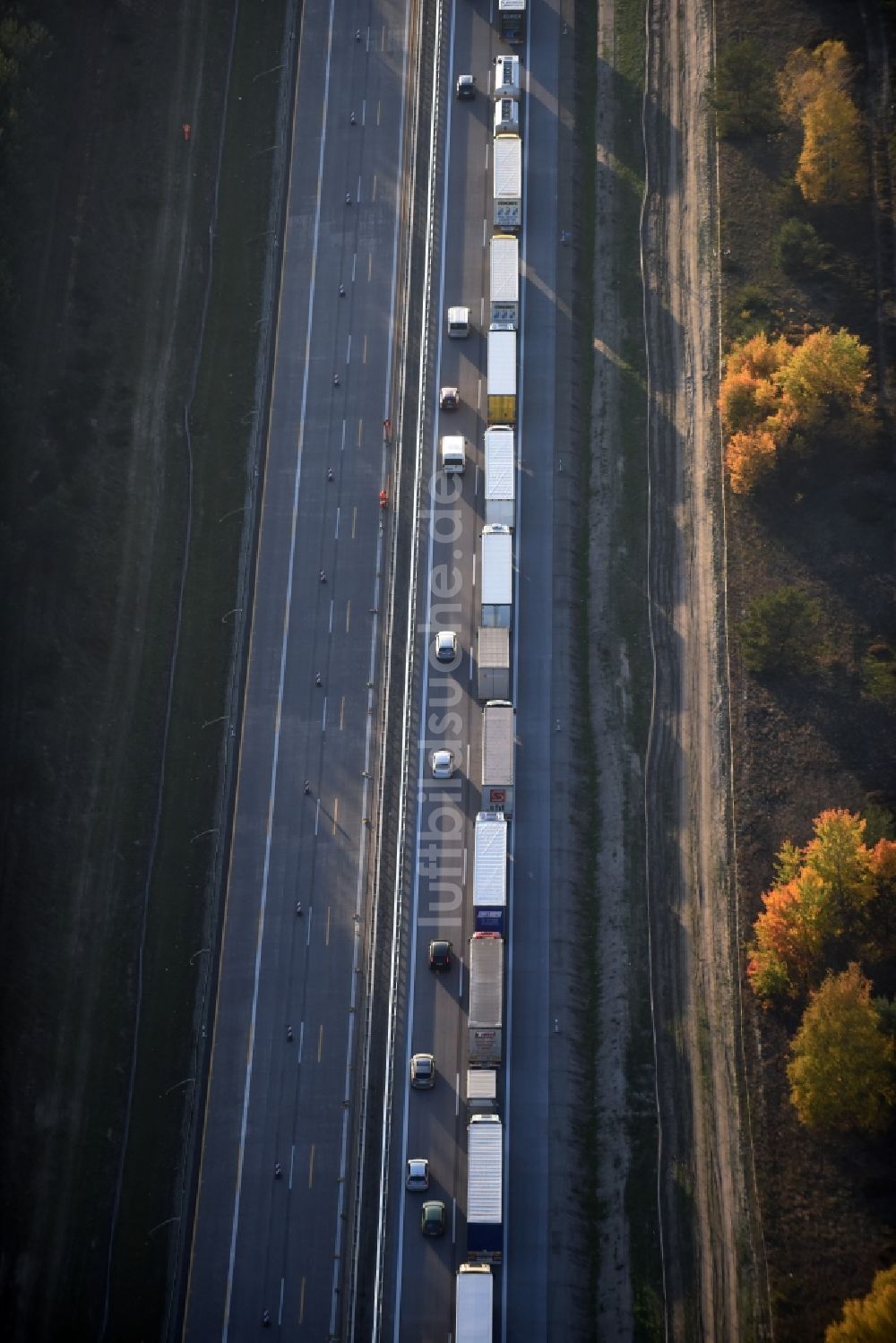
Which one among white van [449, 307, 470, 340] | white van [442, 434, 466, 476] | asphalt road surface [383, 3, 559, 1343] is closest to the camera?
asphalt road surface [383, 3, 559, 1343]

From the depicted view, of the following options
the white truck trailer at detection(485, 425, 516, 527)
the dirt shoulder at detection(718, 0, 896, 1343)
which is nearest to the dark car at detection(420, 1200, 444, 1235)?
the dirt shoulder at detection(718, 0, 896, 1343)

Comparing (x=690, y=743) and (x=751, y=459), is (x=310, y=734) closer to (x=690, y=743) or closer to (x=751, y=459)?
(x=690, y=743)

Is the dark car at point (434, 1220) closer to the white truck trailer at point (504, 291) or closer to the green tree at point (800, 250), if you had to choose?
the white truck trailer at point (504, 291)

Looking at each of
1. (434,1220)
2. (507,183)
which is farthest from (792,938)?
(507,183)

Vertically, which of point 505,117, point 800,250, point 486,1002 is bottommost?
point 486,1002

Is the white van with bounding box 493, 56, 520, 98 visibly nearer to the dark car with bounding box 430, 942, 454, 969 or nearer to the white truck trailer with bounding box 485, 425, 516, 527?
the white truck trailer with bounding box 485, 425, 516, 527

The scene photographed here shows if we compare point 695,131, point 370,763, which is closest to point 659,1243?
point 370,763

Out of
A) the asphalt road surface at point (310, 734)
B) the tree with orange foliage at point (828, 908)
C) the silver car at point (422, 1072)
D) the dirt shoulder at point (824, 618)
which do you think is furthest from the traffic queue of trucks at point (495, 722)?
the tree with orange foliage at point (828, 908)
